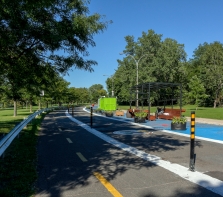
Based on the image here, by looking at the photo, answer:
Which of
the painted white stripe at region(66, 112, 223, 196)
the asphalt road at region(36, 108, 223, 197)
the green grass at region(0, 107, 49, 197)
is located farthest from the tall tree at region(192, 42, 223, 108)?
the green grass at region(0, 107, 49, 197)

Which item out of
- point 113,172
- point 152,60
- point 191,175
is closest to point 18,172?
point 113,172

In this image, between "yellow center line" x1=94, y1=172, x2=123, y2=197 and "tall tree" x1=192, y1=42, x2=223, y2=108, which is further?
"tall tree" x1=192, y1=42, x2=223, y2=108

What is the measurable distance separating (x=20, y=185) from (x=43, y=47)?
5673 mm

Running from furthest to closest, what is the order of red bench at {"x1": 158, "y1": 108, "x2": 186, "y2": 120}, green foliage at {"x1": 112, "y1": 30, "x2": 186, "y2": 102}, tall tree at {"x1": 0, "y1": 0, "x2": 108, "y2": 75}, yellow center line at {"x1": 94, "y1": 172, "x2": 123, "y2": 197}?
green foliage at {"x1": 112, "y1": 30, "x2": 186, "y2": 102}
red bench at {"x1": 158, "y1": 108, "x2": 186, "y2": 120}
tall tree at {"x1": 0, "y1": 0, "x2": 108, "y2": 75}
yellow center line at {"x1": 94, "y1": 172, "x2": 123, "y2": 197}

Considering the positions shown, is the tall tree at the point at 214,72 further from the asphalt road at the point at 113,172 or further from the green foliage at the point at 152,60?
the asphalt road at the point at 113,172

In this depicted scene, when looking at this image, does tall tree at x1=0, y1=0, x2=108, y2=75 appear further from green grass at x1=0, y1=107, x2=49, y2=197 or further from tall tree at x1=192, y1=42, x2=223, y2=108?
tall tree at x1=192, y1=42, x2=223, y2=108

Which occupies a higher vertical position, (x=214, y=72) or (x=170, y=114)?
(x=214, y=72)

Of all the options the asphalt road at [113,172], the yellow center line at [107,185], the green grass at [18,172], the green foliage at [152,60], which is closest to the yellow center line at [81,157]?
the asphalt road at [113,172]

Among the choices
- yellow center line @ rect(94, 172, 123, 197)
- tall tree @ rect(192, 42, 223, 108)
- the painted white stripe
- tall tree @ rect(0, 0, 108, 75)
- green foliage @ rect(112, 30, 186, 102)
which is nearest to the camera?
yellow center line @ rect(94, 172, 123, 197)

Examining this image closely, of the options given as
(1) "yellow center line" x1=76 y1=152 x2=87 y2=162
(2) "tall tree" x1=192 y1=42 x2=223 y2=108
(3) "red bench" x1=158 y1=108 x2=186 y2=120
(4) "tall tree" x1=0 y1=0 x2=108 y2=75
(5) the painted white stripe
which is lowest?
(1) "yellow center line" x1=76 y1=152 x2=87 y2=162

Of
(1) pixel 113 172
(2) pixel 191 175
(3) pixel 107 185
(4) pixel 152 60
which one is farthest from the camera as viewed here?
(4) pixel 152 60

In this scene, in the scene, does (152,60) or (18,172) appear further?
(152,60)

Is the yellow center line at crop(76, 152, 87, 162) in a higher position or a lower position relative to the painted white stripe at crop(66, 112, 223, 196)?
lower

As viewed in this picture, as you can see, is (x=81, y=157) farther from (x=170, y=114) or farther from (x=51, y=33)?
(x=170, y=114)
